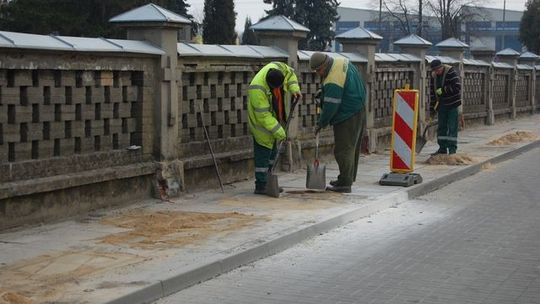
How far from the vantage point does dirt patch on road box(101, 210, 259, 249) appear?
9023 millimetres

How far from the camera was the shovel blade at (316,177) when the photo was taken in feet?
41.3

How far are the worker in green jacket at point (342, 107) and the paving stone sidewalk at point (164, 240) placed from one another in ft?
1.36

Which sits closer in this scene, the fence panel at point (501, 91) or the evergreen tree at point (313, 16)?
the fence panel at point (501, 91)

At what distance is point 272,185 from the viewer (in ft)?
39.4

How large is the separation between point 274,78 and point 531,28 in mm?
52778

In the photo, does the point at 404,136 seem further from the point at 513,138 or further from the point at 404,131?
the point at 513,138

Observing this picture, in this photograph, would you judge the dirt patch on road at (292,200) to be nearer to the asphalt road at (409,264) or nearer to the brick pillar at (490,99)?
the asphalt road at (409,264)

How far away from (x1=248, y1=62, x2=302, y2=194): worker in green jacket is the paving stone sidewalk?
48 cm

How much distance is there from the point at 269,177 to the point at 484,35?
8580cm

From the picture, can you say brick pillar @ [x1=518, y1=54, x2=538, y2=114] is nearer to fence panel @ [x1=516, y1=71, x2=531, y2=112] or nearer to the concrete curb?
fence panel @ [x1=516, y1=71, x2=531, y2=112]

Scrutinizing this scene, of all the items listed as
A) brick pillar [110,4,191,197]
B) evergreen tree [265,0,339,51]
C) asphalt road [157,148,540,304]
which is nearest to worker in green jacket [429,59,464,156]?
asphalt road [157,148,540,304]

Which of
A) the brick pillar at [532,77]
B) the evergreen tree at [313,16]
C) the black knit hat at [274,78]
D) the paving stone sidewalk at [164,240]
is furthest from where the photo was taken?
the evergreen tree at [313,16]

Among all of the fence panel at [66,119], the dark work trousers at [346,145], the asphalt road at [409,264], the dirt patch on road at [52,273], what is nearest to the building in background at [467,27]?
the dark work trousers at [346,145]

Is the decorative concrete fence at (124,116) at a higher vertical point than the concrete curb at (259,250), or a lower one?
higher
